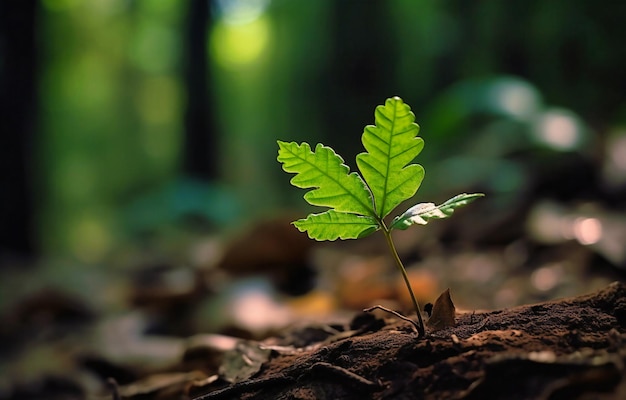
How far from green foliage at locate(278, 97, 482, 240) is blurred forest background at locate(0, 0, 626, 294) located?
177 cm

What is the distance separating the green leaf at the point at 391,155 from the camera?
0.89 meters

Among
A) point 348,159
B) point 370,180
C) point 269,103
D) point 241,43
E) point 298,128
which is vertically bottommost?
point 370,180

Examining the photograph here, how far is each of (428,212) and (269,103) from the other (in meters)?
18.4

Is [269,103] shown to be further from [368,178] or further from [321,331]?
[368,178]

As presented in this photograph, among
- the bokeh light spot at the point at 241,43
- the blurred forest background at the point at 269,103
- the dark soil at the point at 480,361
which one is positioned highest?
the bokeh light spot at the point at 241,43

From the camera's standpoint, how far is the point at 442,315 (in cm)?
101

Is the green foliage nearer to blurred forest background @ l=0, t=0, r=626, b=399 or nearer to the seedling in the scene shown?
the seedling

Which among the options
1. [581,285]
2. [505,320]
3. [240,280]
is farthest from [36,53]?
[505,320]

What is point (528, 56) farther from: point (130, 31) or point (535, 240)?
point (130, 31)

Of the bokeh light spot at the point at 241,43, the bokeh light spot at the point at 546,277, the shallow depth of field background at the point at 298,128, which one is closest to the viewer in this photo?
the bokeh light spot at the point at 546,277

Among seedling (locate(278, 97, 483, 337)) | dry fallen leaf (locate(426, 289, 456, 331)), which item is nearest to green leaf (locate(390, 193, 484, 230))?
seedling (locate(278, 97, 483, 337))

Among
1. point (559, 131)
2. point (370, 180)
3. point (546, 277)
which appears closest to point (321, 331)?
point (370, 180)

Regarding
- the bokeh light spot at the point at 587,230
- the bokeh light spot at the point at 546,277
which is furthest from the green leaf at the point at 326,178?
the bokeh light spot at the point at 587,230

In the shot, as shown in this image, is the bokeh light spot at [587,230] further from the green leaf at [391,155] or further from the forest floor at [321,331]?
the green leaf at [391,155]
